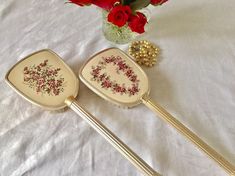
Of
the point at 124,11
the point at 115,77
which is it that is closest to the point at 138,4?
the point at 124,11

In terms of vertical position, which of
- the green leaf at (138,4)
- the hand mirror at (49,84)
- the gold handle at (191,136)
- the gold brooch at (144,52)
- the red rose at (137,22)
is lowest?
the gold handle at (191,136)

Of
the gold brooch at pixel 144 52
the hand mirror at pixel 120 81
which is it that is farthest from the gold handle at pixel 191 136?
the gold brooch at pixel 144 52

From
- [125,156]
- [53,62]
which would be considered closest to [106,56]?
[53,62]

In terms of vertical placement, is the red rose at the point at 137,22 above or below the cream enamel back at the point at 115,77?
above

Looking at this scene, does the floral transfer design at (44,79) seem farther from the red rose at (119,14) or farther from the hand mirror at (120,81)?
the red rose at (119,14)

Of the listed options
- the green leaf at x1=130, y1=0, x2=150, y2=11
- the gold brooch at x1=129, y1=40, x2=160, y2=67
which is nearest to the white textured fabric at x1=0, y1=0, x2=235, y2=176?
the gold brooch at x1=129, y1=40, x2=160, y2=67

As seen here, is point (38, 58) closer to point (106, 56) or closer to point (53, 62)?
point (53, 62)

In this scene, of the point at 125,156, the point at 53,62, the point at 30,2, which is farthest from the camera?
the point at 30,2
